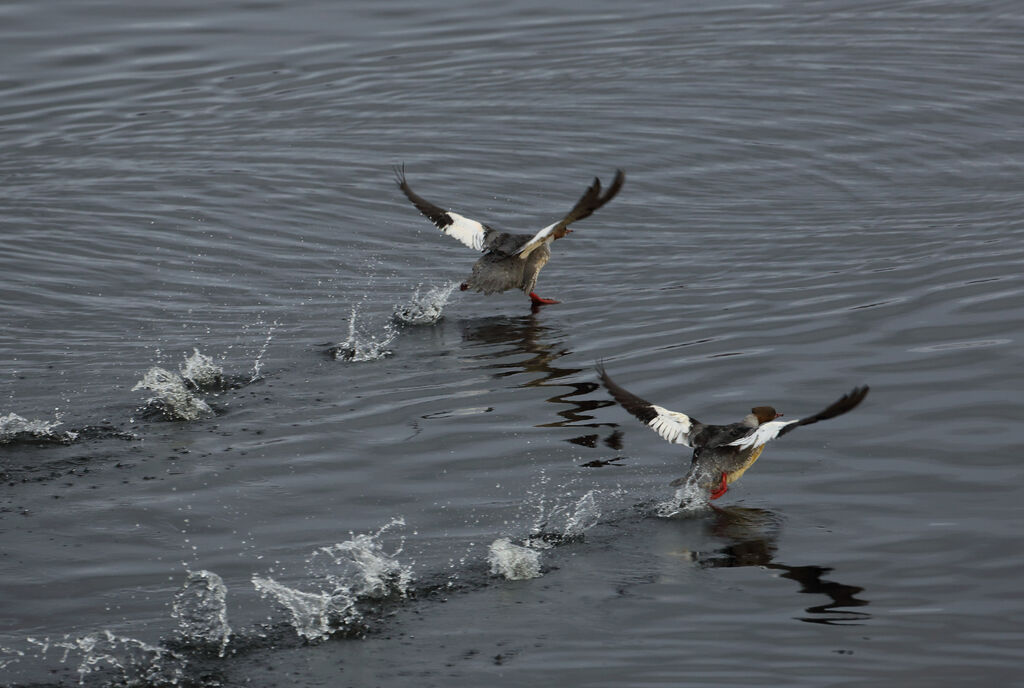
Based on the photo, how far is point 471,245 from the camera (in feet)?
44.3

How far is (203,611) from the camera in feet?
23.8

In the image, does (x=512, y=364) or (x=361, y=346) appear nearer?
(x=512, y=364)

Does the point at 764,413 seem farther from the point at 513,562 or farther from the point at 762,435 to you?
the point at 513,562

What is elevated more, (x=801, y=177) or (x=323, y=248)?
(x=801, y=177)

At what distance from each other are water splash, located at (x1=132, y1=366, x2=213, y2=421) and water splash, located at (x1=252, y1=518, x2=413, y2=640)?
252cm

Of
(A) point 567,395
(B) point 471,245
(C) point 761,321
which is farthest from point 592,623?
(B) point 471,245

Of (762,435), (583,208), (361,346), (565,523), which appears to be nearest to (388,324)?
(361,346)

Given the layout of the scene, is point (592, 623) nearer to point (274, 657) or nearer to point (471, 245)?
point (274, 657)

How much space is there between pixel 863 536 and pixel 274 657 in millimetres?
3730

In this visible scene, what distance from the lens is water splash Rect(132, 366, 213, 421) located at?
9984 millimetres

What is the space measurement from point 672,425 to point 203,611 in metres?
3.36

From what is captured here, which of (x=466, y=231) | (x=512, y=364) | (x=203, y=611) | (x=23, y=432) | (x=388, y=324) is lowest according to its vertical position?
(x=203, y=611)

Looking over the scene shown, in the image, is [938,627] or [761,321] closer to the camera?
[938,627]

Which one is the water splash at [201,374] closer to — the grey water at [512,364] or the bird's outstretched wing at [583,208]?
the grey water at [512,364]
